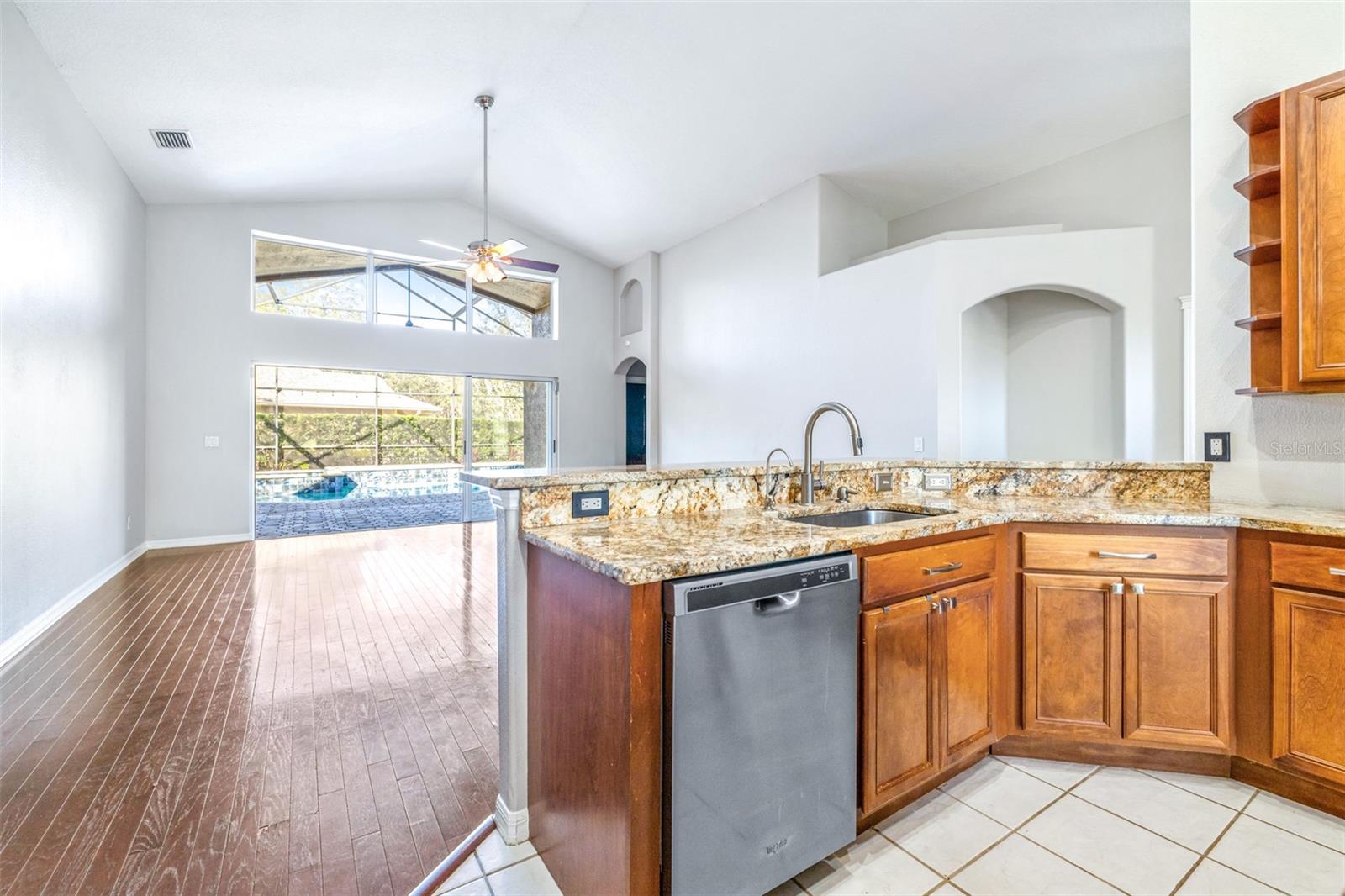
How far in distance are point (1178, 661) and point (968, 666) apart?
0.73 metres

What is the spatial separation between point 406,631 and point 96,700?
1327 mm

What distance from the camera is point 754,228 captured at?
252 inches

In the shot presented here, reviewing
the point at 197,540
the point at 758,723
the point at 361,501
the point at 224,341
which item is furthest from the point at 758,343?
the point at 197,540

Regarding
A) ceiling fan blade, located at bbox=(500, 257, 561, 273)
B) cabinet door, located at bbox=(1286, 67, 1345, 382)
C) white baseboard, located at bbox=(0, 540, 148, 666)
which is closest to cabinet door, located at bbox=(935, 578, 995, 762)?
cabinet door, located at bbox=(1286, 67, 1345, 382)

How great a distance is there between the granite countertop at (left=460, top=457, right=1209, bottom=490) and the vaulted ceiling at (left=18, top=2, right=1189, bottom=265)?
2.91 meters

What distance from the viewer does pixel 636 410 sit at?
9.10m

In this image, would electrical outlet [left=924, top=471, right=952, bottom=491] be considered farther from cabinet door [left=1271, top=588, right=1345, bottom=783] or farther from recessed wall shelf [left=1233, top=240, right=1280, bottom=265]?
recessed wall shelf [left=1233, top=240, right=1280, bottom=265]

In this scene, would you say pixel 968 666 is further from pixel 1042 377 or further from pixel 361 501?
pixel 361 501

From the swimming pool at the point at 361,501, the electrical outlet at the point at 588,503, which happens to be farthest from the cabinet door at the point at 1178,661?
the swimming pool at the point at 361,501

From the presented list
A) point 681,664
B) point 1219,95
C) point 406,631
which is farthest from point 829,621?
point 406,631

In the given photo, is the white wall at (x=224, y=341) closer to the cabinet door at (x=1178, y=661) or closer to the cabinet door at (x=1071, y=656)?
the cabinet door at (x=1071, y=656)

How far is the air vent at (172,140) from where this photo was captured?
4586 millimetres

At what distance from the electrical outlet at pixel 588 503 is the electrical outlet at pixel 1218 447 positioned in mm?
2426

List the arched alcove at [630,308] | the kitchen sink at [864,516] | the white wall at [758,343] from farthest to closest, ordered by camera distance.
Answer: the arched alcove at [630,308] → the white wall at [758,343] → the kitchen sink at [864,516]
